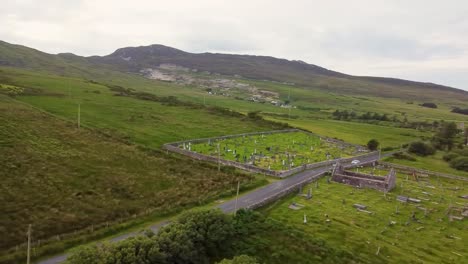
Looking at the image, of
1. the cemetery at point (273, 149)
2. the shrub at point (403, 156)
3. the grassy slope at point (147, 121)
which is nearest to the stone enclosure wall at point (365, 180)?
the cemetery at point (273, 149)

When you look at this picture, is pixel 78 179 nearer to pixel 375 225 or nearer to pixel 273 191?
pixel 273 191

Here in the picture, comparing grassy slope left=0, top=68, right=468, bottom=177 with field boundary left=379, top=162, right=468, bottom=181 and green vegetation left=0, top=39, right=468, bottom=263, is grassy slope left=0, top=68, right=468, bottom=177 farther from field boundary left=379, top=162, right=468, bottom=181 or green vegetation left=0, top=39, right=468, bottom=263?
field boundary left=379, top=162, right=468, bottom=181

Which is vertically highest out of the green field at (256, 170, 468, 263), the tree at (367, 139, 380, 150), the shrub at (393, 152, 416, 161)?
the tree at (367, 139, 380, 150)

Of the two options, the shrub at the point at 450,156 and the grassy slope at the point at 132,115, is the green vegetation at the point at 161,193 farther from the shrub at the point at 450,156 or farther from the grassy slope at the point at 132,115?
the shrub at the point at 450,156

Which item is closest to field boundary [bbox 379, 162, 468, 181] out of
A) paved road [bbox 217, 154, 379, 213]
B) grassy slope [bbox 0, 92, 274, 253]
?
paved road [bbox 217, 154, 379, 213]

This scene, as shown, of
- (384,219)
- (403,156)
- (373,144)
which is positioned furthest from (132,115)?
(384,219)

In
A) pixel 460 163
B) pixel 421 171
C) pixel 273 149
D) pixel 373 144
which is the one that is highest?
pixel 373 144
